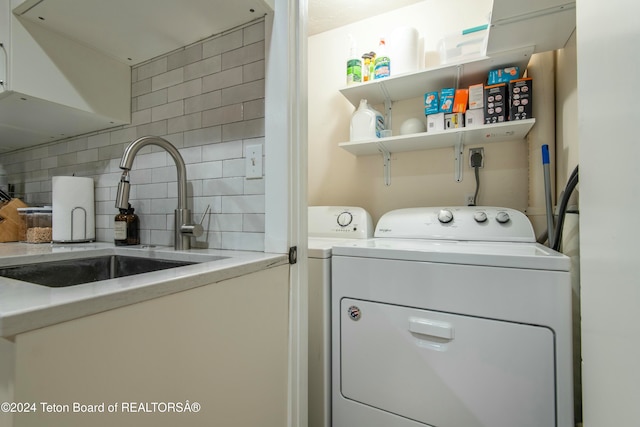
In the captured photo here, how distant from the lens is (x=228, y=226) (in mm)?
1059

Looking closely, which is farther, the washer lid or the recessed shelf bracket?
the recessed shelf bracket

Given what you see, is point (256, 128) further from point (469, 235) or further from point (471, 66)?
point (471, 66)

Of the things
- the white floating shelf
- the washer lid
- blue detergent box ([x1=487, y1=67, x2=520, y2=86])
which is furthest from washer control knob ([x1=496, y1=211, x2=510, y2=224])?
A: the white floating shelf

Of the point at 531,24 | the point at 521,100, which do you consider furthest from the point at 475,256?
the point at 531,24

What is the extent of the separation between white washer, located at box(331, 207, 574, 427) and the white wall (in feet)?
0.37

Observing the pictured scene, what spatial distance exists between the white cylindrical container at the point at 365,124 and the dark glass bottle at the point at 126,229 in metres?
1.29

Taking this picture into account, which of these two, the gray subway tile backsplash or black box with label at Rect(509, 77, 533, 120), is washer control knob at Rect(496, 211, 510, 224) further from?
the gray subway tile backsplash

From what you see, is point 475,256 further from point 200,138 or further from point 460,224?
point 200,138

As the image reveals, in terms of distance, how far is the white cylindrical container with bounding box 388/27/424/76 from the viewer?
169 cm

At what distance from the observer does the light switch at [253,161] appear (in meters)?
0.99

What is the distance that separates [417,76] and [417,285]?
121 centimetres

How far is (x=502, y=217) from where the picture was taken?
4.49 feet

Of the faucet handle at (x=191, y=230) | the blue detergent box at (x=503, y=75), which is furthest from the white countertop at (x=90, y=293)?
the blue detergent box at (x=503, y=75)

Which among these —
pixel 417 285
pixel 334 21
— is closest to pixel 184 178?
pixel 417 285
